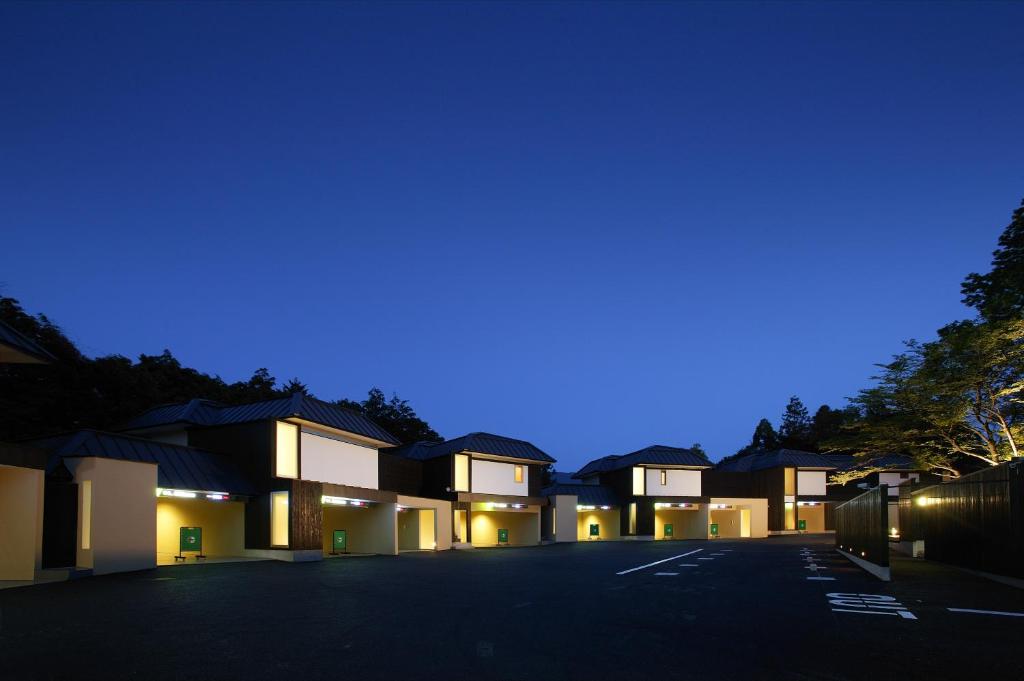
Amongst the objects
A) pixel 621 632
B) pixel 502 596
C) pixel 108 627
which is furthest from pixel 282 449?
pixel 621 632

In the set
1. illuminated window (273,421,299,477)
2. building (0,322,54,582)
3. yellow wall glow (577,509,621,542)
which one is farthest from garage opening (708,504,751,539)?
building (0,322,54,582)

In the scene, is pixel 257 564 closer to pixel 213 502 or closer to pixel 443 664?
pixel 213 502

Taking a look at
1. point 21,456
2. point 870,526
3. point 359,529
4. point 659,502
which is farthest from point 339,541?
point 659,502

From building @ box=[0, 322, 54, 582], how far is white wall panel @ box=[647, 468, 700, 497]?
146 feet

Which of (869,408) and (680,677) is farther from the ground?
(869,408)

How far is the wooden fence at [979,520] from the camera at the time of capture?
15.8m

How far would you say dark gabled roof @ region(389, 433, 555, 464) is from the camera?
43.1 metres

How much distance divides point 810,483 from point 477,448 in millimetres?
33196

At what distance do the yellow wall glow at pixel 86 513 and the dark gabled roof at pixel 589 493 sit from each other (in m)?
36.7

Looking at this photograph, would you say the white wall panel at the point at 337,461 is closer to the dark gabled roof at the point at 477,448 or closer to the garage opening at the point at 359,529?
the garage opening at the point at 359,529

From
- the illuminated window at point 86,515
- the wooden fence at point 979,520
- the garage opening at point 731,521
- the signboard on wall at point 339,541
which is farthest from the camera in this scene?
the garage opening at point 731,521

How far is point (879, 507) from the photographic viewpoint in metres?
18.1

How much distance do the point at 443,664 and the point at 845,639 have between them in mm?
4929

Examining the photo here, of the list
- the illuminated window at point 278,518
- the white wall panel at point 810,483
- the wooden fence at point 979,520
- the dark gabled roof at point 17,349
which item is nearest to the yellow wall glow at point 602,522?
the white wall panel at point 810,483
